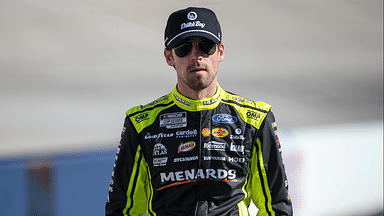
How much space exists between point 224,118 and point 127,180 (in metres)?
0.42

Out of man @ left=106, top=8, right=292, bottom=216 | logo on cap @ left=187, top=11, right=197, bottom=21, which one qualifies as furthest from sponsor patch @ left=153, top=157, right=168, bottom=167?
logo on cap @ left=187, top=11, right=197, bottom=21

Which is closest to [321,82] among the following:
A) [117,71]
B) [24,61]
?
[117,71]

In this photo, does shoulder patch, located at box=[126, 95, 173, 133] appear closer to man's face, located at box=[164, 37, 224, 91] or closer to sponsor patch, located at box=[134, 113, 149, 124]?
sponsor patch, located at box=[134, 113, 149, 124]

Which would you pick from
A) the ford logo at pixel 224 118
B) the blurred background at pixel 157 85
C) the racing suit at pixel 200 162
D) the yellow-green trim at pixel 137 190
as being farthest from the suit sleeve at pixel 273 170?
the blurred background at pixel 157 85

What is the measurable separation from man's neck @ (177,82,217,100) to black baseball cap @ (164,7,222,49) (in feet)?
0.54

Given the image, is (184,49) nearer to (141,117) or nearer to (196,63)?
(196,63)

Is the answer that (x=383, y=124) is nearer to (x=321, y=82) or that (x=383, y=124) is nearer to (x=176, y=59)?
(x=321, y=82)

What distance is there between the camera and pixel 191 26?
5.21 feet

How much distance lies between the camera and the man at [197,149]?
62.6 inches

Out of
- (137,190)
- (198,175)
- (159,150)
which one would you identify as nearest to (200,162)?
(198,175)

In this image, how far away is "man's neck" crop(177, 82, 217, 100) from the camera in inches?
65.9

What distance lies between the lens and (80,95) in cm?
497

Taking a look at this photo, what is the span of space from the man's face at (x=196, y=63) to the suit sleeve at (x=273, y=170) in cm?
27

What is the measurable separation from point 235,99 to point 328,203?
1910 millimetres
